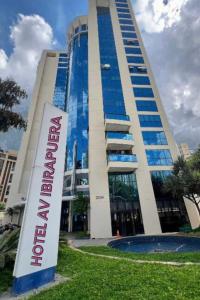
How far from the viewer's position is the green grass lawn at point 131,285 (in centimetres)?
506

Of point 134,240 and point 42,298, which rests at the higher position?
point 134,240

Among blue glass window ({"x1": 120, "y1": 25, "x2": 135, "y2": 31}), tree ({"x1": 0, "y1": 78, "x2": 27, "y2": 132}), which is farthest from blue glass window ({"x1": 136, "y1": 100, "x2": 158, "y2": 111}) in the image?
tree ({"x1": 0, "y1": 78, "x2": 27, "y2": 132})

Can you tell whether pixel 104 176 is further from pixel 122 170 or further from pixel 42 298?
pixel 42 298

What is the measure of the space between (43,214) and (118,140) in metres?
23.1

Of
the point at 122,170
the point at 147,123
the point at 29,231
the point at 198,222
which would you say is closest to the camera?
the point at 29,231

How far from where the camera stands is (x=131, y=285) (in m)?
5.80

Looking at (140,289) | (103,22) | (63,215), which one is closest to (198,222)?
(63,215)

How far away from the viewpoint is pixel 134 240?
74.1 feet

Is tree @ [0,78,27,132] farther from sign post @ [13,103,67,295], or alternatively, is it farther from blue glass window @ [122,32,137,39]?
blue glass window @ [122,32,137,39]

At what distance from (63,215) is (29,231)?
28.9 m

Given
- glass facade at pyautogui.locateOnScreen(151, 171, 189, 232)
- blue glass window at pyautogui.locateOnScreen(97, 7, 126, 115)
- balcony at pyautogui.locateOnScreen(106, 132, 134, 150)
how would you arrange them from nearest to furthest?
glass facade at pyautogui.locateOnScreen(151, 171, 189, 232) < balcony at pyautogui.locateOnScreen(106, 132, 134, 150) < blue glass window at pyautogui.locateOnScreen(97, 7, 126, 115)

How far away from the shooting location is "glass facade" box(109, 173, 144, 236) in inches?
1041

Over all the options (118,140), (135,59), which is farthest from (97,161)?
(135,59)

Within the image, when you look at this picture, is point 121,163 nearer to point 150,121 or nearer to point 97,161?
point 97,161
